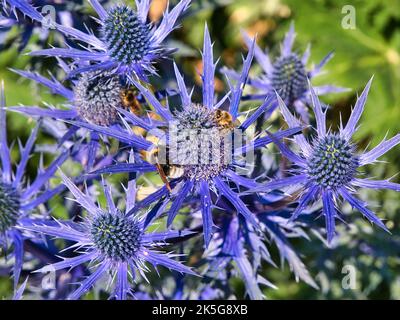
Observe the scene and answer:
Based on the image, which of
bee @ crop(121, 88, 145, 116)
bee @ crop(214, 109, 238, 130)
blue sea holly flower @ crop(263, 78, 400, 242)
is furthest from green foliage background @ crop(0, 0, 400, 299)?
bee @ crop(214, 109, 238, 130)

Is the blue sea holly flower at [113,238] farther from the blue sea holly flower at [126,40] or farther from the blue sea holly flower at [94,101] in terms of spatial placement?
the blue sea holly flower at [126,40]

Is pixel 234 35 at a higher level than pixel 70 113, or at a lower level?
higher

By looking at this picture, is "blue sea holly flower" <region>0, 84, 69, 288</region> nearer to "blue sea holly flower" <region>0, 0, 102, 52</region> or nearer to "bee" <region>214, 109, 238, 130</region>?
"blue sea holly flower" <region>0, 0, 102, 52</region>

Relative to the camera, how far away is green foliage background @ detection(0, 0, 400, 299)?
2.90m

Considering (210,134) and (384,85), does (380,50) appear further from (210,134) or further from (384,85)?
(210,134)

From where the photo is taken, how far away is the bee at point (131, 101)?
202 cm

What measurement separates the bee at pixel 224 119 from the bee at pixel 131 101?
40 cm

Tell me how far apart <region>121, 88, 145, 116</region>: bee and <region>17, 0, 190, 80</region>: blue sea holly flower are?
3.4 inches

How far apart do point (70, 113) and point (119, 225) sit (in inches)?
21.3

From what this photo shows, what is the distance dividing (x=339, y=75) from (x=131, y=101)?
180cm

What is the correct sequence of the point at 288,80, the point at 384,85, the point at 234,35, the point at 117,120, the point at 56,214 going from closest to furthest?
1. the point at 117,120
2. the point at 288,80
3. the point at 56,214
4. the point at 384,85
5. the point at 234,35

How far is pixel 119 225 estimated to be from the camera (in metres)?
1.88
